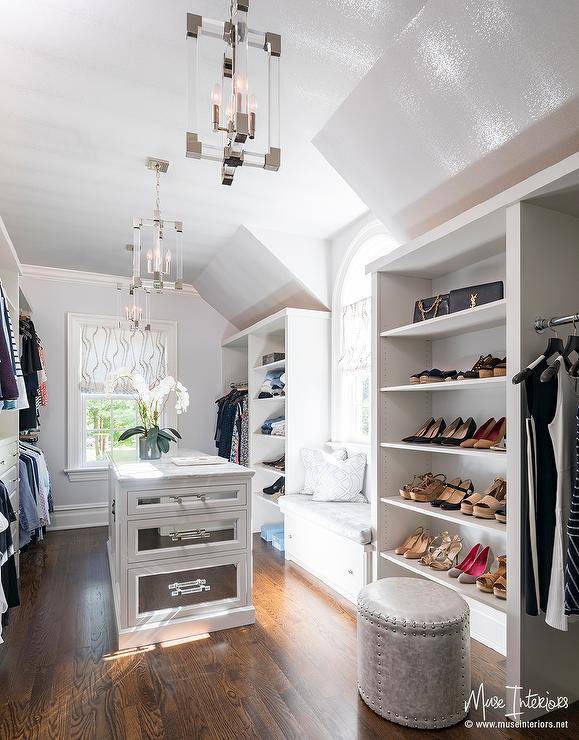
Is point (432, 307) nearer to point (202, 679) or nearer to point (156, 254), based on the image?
point (156, 254)

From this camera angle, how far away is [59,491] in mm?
5184

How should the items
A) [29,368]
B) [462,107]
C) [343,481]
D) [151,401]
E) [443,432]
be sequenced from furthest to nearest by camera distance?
[29,368] → [343,481] → [151,401] → [443,432] → [462,107]

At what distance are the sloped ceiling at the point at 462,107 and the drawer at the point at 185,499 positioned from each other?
188cm

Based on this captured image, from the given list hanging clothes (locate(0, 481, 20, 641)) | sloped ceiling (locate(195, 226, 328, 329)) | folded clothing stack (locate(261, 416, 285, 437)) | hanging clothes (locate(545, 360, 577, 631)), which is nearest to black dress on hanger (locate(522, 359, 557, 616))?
hanging clothes (locate(545, 360, 577, 631))

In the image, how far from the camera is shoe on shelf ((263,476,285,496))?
4.50 m

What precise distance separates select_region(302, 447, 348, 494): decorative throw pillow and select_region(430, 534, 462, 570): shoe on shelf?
1331 mm

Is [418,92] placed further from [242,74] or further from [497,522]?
[497,522]

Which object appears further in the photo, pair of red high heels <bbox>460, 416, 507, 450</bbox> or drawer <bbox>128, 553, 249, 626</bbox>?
drawer <bbox>128, 553, 249, 626</bbox>

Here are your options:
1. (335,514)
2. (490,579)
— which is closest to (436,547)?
(490,579)

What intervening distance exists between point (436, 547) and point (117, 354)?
4.08m

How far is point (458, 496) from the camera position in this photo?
2611mm

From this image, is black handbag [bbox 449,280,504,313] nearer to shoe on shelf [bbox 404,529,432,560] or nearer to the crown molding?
shoe on shelf [bbox 404,529,432,560]

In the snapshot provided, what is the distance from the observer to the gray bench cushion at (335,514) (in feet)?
9.62

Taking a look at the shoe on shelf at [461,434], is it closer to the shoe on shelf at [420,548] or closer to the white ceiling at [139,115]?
the shoe on shelf at [420,548]
